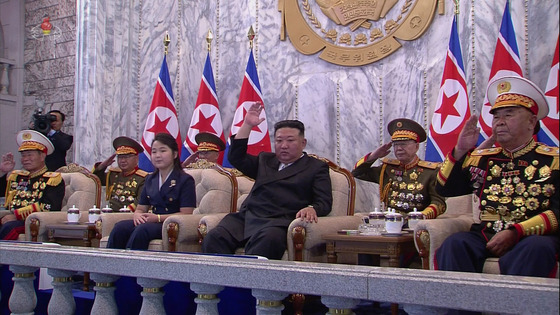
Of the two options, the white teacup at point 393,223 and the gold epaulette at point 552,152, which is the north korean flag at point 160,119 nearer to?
the white teacup at point 393,223

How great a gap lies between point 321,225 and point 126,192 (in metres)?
2.23

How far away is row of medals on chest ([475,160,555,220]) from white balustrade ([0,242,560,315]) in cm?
146

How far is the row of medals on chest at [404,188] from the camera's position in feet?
12.1

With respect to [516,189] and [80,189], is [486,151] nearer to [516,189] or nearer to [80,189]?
[516,189]

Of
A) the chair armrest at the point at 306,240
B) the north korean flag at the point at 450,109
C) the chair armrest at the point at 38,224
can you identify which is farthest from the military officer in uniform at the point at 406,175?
the chair armrest at the point at 38,224

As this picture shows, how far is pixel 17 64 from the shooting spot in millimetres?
8000

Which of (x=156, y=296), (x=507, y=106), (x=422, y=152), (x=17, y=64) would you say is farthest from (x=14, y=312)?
(x=17, y=64)

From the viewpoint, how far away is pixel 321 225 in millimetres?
3373

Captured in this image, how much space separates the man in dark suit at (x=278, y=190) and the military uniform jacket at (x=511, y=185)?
35.6 inches

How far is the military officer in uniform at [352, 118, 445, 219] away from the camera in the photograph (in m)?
3.69

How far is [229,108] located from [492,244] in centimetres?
371

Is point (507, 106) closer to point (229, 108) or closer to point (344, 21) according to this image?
point (344, 21)

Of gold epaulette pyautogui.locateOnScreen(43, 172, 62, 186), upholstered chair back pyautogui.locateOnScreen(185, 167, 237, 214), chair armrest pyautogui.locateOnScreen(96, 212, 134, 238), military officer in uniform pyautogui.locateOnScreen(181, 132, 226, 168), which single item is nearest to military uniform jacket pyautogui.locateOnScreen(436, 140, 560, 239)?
upholstered chair back pyautogui.locateOnScreen(185, 167, 237, 214)

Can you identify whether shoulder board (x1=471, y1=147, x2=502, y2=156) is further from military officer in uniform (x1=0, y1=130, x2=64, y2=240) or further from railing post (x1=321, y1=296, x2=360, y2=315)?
military officer in uniform (x1=0, y1=130, x2=64, y2=240)
